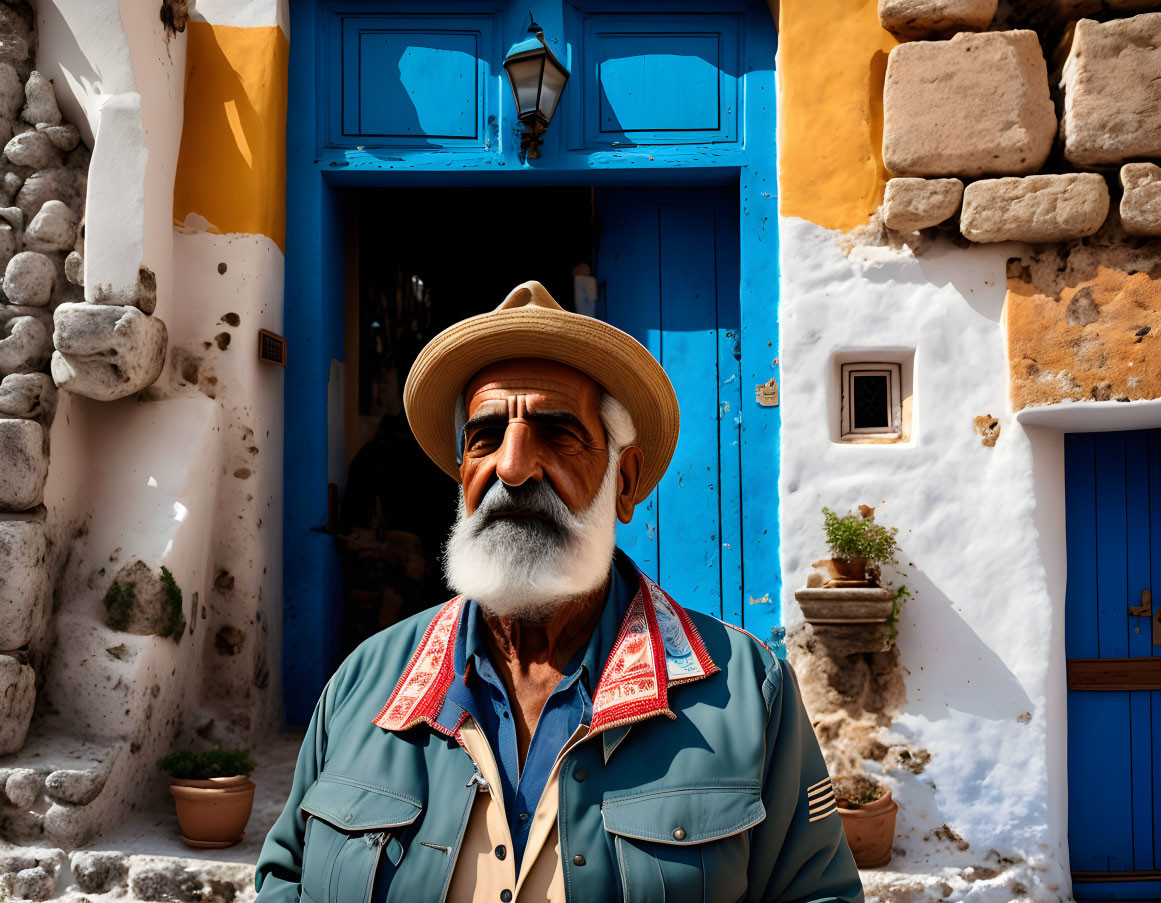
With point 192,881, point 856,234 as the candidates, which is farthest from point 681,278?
point 192,881

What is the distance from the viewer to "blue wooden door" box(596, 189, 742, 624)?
421cm

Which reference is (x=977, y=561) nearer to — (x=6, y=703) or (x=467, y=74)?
(x=467, y=74)

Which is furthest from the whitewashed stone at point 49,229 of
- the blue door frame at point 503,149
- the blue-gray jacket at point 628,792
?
the blue-gray jacket at point 628,792

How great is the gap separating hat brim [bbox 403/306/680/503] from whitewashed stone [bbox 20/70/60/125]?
8.49 feet

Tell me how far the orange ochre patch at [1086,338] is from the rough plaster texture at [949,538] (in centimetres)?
8

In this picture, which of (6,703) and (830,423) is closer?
(6,703)

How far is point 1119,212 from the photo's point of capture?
3668mm

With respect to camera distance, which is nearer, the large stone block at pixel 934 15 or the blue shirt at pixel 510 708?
the blue shirt at pixel 510 708

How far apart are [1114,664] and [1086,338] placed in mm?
1321

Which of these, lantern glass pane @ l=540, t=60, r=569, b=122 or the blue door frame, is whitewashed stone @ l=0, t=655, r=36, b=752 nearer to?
the blue door frame

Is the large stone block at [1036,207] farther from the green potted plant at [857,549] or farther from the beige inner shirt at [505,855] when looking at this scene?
the beige inner shirt at [505,855]

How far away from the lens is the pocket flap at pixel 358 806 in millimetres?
1490

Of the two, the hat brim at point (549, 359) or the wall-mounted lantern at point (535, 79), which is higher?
the wall-mounted lantern at point (535, 79)

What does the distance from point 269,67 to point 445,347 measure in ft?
9.44
